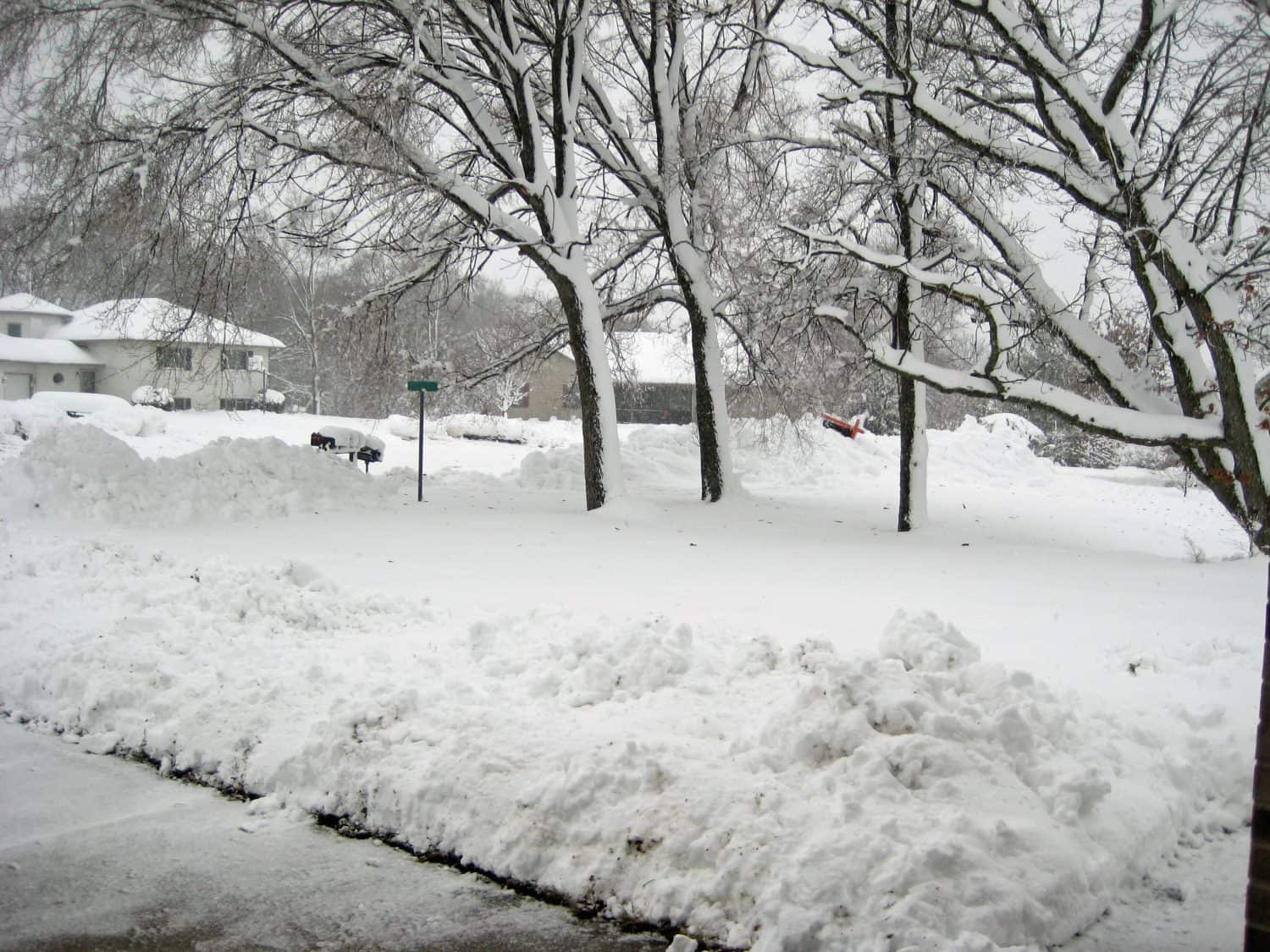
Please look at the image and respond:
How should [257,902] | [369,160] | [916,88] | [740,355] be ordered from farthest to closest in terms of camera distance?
[740,355] → [369,160] → [916,88] → [257,902]

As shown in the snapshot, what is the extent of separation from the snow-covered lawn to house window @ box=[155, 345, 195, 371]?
2980 mm

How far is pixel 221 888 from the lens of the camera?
4129 millimetres

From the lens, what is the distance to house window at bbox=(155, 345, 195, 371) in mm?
15391

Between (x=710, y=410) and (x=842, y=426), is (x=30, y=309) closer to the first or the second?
(x=842, y=426)

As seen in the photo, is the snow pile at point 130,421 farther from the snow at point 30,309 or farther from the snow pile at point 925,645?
the snow pile at point 925,645

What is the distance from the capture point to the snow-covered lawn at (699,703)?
13.3 ft

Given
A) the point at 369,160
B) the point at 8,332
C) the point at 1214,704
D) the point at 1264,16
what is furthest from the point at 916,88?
the point at 8,332

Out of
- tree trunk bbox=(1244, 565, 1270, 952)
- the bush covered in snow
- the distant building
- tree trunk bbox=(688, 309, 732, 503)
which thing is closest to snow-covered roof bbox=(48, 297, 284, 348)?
tree trunk bbox=(688, 309, 732, 503)

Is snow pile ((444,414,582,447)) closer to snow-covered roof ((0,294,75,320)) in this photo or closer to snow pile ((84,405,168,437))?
snow pile ((84,405,168,437))

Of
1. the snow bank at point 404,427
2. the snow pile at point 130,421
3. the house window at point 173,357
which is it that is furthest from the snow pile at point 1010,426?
the snow pile at point 130,421

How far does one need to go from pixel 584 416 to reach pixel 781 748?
11.8m

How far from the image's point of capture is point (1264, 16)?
592 cm

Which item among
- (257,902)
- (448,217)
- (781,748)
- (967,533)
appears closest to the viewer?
(257,902)

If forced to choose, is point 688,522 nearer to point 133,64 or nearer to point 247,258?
point 247,258
